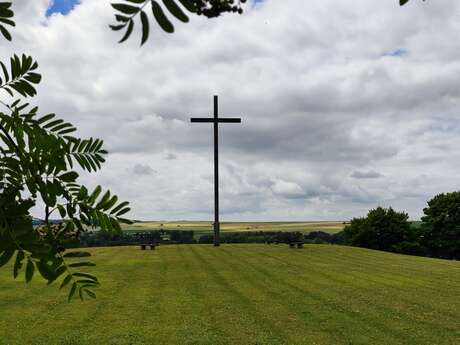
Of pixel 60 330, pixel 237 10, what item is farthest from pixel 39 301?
pixel 237 10

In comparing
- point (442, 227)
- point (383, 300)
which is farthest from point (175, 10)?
point (442, 227)

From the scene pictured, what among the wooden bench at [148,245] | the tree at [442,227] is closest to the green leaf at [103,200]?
the wooden bench at [148,245]

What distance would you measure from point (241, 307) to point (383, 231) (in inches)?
1383

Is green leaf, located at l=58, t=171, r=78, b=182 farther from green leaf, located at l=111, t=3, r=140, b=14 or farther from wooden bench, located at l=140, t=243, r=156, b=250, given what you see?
wooden bench, located at l=140, t=243, r=156, b=250

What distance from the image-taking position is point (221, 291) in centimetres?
1576

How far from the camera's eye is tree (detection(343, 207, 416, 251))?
148 ft

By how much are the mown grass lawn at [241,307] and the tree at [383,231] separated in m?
24.5

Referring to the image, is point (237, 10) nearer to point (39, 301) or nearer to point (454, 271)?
point (39, 301)

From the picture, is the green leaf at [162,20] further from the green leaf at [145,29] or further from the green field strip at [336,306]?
the green field strip at [336,306]

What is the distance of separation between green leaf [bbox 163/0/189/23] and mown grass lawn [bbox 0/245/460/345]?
32.2 feet

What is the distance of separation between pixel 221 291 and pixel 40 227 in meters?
13.6

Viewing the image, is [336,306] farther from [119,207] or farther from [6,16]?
[6,16]

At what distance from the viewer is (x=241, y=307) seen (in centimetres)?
1345

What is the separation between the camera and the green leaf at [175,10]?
1308 mm
